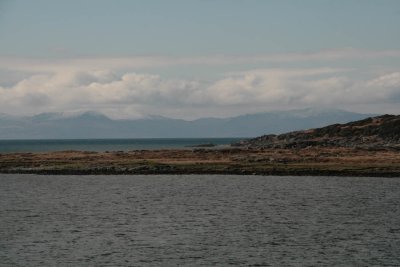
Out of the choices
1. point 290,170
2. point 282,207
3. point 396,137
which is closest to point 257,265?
point 282,207

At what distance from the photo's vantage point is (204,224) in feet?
189

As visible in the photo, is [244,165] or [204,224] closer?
[204,224]

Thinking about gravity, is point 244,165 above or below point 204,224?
above

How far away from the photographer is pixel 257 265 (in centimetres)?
4169

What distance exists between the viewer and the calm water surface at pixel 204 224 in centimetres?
4428

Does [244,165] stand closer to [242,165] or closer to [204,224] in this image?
[242,165]

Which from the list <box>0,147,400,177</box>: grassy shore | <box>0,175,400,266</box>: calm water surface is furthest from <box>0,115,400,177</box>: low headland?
<box>0,175,400,266</box>: calm water surface

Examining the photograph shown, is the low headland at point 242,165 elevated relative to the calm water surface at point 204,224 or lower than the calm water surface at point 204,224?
elevated

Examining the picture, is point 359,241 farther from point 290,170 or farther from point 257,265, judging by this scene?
point 290,170

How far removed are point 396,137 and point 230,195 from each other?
108 meters

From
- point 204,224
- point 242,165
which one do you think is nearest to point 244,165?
point 242,165

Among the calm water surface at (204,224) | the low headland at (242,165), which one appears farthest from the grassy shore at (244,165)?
the calm water surface at (204,224)

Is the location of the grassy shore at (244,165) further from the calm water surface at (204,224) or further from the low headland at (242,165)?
the calm water surface at (204,224)

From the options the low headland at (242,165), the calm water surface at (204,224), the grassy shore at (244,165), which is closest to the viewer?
the calm water surface at (204,224)
